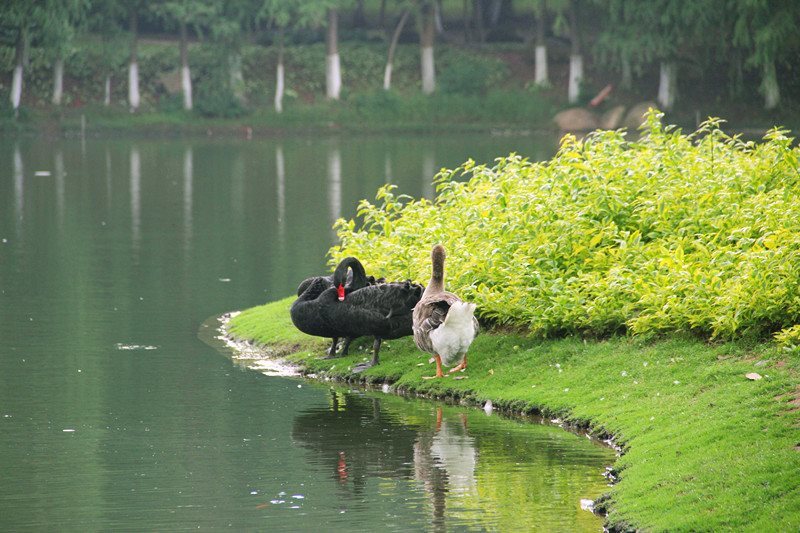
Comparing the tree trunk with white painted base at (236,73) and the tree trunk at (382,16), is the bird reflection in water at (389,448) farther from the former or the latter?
the tree trunk at (382,16)

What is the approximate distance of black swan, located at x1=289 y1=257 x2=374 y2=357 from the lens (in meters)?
17.8

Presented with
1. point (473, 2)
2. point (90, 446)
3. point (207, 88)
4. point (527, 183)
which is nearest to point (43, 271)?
point (527, 183)

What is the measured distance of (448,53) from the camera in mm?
81750

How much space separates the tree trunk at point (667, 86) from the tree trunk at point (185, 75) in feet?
77.6

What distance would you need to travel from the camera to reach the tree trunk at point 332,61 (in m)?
75.2

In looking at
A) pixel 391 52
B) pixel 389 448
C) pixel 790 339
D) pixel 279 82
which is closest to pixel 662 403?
pixel 790 339

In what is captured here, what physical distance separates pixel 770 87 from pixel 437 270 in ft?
166

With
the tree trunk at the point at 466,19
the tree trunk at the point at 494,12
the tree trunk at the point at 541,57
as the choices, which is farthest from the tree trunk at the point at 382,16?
the tree trunk at the point at 541,57

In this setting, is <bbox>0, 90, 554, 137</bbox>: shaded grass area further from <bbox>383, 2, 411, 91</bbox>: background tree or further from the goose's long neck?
the goose's long neck

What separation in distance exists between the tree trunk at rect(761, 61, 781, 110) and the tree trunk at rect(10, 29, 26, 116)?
3413cm

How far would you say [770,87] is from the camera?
63.5m

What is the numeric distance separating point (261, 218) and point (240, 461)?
2630cm

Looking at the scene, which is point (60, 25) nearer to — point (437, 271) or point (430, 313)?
point (437, 271)

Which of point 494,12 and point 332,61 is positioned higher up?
point 494,12
